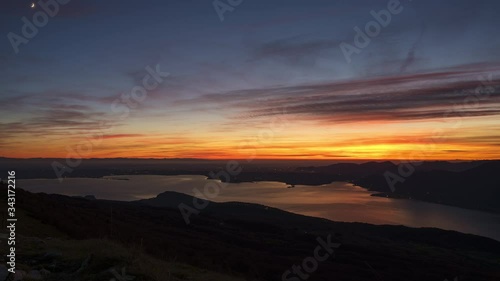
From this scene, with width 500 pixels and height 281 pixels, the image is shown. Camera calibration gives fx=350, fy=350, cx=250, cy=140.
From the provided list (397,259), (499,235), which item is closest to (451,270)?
(397,259)

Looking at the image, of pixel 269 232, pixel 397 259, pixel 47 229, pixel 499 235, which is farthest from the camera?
pixel 499 235

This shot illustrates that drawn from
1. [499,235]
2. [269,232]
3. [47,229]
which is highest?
[47,229]

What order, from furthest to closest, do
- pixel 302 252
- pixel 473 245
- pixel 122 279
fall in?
pixel 473 245 < pixel 302 252 < pixel 122 279

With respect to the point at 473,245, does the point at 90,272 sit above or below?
above

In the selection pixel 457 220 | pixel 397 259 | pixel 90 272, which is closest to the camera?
pixel 90 272

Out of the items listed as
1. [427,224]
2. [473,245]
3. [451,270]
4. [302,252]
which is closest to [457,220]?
[427,224]

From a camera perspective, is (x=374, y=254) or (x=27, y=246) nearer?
(x=27, y=246)

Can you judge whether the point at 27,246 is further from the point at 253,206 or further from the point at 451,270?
the point at 253,206

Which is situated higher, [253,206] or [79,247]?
[79,247]

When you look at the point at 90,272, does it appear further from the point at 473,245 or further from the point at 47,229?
the point at 473,245
